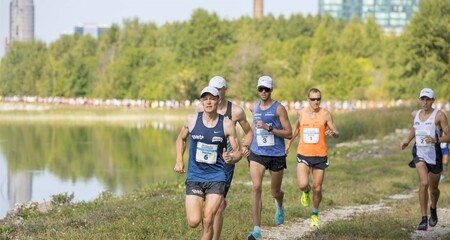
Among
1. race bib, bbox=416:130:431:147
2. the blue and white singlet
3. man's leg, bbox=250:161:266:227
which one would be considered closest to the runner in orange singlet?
man's leg, bbox=250:161:266:227

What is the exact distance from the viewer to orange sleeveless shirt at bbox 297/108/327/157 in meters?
13.4

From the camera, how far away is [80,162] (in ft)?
127

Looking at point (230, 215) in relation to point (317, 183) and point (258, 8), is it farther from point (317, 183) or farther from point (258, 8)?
point (258, 8)

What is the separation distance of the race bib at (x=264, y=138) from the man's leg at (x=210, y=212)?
2563mm

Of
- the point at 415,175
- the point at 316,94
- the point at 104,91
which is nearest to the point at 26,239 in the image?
the point at 316,94

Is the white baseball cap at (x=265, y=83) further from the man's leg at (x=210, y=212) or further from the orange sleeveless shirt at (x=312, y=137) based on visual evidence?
the man's leg at (x=210, y=212)

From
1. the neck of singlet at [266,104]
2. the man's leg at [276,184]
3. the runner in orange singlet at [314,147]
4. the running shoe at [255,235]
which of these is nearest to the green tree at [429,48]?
the runner in orange singlet at [314,147]

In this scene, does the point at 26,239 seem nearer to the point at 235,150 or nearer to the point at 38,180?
the point at 235,150

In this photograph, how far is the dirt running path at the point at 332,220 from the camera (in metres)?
12.7

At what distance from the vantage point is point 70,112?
312 feet

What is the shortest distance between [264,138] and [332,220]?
2.73 metres

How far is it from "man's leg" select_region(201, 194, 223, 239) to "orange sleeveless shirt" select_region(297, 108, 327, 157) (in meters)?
3.73

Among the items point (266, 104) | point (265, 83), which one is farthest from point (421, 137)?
point (265, 83)

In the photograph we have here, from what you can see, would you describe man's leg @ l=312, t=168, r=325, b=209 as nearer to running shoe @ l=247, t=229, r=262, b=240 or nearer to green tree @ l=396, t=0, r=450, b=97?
running shoe @ l=247, t=229, r=262, b=240
